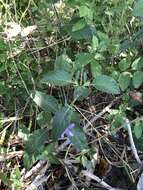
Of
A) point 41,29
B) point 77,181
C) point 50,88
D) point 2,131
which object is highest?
point 41,29

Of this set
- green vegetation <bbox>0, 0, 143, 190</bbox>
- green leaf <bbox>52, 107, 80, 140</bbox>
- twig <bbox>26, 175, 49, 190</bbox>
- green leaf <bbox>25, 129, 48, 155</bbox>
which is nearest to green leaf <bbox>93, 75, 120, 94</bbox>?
green vegetation <bbox>0, 0, 143, 190</bbox>

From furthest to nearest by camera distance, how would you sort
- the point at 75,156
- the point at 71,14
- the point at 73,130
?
1. the point at 71,14
2. the point at 75,156
3. the point at 73,130

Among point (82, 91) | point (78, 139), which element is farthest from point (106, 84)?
point (78, 139)

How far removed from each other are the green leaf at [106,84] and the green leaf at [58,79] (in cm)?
7

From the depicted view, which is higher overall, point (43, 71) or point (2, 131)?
point (43, 71)

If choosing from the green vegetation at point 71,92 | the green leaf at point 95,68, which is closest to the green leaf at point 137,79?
the green vegetation at point 71,92

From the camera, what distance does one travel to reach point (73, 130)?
4.37 feet

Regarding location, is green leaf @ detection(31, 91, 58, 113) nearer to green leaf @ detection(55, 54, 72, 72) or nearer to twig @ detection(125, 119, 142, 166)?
green leaf @ detection(55, 54, 72, 72)

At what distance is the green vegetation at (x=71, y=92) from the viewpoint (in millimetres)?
1354

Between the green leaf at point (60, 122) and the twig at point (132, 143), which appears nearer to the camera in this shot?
the green leaf at point (60, 122)

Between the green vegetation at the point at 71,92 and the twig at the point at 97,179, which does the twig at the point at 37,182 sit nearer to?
the green vegetation at the point at 71,92

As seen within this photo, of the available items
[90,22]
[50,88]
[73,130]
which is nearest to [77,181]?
[73,130]

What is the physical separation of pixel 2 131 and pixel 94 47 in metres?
0.39

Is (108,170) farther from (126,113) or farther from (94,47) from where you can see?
(94,47)
